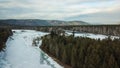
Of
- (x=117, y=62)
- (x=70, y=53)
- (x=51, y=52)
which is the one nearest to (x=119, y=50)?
(x=117, y=62)

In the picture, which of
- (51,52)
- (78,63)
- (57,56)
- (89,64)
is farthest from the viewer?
(51,52)

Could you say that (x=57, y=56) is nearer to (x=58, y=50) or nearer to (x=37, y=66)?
(x=58, y=50)

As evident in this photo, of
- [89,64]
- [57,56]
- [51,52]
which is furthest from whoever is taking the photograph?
[51,52]

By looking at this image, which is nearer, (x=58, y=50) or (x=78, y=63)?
(x=78, y=63)

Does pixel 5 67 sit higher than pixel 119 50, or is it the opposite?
pixel 119 50

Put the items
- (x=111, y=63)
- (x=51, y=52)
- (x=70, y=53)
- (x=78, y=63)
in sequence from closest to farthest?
(x=111, y=63) < (x=78, y=63) < (x=70, y=53) < (x=51, y=52)

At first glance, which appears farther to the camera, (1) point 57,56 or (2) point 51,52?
(2) point 51,52

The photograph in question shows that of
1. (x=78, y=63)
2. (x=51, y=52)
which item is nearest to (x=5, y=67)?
(x=78, y=63)

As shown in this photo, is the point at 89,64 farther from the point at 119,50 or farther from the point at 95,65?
the point at 119,50

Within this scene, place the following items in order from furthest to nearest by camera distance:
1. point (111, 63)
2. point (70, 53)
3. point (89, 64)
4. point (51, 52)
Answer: point (51, 52), point (70, 53), point (89, 64), point (111, 63)
